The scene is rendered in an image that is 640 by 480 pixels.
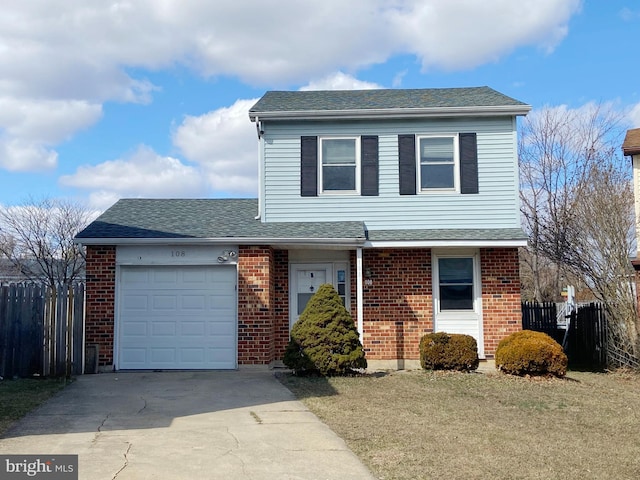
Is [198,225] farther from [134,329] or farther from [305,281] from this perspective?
[305,281]

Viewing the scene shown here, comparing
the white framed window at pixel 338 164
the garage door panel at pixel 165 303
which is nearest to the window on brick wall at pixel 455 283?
the white framed window at pixel 338 164

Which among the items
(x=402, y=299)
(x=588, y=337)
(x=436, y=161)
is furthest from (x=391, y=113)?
(x=588, y=337)

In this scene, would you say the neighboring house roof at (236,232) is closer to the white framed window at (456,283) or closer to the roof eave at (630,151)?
the white framed window at (456,283)


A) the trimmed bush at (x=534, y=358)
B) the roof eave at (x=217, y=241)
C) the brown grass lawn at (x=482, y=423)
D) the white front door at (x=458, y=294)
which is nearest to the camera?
the brown grass lawn at (x=482, y=423)

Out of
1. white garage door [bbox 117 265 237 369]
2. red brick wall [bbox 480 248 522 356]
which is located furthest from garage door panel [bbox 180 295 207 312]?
red brick wall [bbox 480 248 522 356]

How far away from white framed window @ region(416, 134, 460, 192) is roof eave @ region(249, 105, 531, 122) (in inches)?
20.8

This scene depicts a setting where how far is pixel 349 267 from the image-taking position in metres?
14.1

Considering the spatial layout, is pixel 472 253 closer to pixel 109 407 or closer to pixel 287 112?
pixel 287 112

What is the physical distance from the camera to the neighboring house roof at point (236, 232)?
42.3 feet

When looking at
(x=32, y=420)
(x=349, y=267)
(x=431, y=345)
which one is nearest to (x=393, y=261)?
(x=349, y=267)

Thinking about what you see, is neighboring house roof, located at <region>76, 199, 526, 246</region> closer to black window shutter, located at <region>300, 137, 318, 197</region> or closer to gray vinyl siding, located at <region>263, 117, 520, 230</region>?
gray vinyl siding, located at <region>263, 117, 520, 230</region>

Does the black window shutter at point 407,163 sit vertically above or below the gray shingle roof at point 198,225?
above

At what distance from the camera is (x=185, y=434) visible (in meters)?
7.29

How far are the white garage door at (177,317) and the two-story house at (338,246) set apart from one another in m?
0.02
